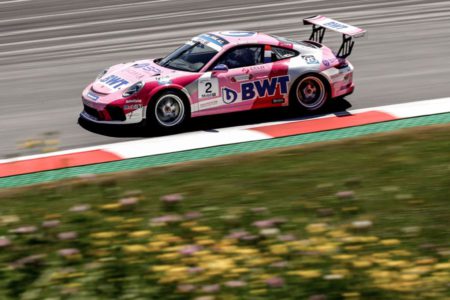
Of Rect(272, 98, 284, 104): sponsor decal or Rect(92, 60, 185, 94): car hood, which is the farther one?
Rect(272, 98, 284, 104): sponsor decal

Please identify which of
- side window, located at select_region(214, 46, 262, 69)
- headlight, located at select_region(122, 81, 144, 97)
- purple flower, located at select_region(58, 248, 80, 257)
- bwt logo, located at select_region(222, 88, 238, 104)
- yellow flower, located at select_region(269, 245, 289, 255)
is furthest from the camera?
side window, located at select_region(214, 46, 262, 69)

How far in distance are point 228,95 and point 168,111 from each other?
0.93 metres

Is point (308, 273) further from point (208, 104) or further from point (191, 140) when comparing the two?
point (208, 104)

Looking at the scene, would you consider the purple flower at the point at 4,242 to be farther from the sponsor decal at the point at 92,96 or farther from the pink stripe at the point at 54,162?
the sponsor decal at the point at 92,96

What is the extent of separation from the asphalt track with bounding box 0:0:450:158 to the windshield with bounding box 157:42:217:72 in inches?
35.6

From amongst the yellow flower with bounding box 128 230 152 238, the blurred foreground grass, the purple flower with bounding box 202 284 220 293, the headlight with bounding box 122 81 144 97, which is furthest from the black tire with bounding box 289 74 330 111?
the purple flower with bounding box 202 284 220 293

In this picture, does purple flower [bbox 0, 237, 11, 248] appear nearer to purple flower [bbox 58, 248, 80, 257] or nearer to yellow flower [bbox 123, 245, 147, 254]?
purple flower [bbox 58, 248, 80, 257]

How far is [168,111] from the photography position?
12414 mm

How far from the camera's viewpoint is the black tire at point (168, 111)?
1225cm

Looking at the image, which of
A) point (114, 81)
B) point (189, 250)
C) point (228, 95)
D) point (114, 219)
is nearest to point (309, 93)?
point (228, 95)

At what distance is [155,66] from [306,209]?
6.00 m

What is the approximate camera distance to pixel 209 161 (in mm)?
10219

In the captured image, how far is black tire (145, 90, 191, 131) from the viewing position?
12.2 meters

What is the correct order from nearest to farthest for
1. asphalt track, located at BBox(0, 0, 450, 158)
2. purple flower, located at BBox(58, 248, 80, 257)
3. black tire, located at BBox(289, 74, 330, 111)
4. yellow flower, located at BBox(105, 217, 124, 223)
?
purple flower, located at BBox(58, 248, 80, 257) < yellow flower, located at BBox(105, 217, 124, 223) < black tire, located at BBox(289, 74, 330, 111) < asphalt track, located at BBox(0, 0, 450, 158)
